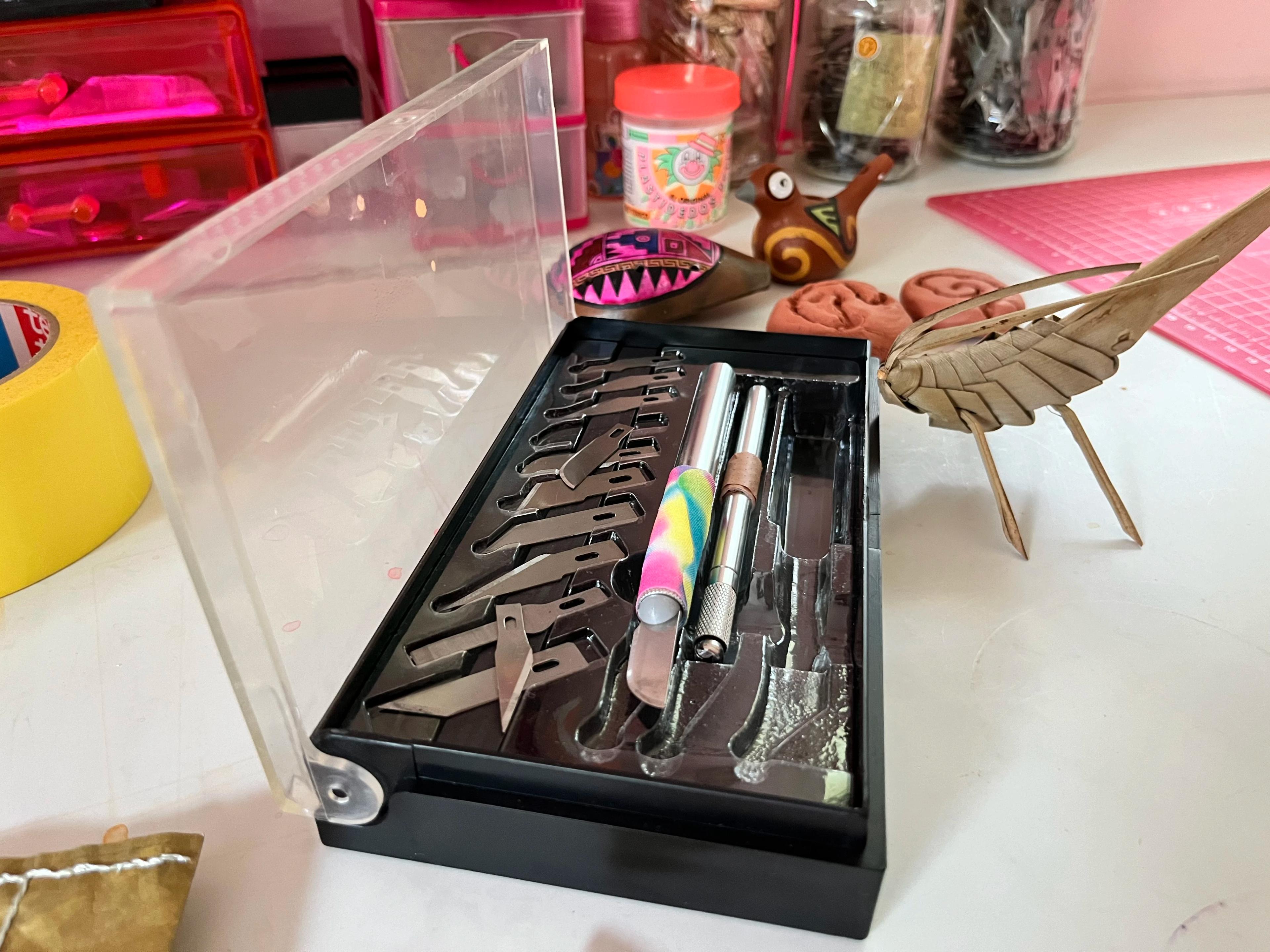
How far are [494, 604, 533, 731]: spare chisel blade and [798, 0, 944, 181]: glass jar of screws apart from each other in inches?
Answer: 23.2

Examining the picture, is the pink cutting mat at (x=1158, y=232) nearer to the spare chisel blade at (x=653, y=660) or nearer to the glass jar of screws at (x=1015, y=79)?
the glass jar of screws at (x=1015, y=79)

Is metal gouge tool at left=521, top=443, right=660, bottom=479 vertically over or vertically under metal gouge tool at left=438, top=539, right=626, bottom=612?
under

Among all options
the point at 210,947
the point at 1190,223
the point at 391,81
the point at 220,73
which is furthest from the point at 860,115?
the point at 210,947

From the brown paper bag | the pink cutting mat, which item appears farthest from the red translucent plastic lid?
the brown paper bag

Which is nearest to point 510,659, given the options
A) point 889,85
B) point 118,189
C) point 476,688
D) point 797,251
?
point 476,688

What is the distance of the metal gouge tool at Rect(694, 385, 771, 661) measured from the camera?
0.98 feet

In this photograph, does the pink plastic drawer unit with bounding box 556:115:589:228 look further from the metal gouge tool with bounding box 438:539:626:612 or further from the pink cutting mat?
the metal gouge tool with bounding box 438:539:626:612

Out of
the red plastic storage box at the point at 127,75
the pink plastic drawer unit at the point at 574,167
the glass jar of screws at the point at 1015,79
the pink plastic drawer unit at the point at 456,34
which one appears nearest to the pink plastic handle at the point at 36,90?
the red plastic storage box at the point at 127,75

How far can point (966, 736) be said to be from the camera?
311 mm

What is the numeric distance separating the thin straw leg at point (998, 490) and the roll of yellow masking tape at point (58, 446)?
1.11 ft

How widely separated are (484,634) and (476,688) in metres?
0.02

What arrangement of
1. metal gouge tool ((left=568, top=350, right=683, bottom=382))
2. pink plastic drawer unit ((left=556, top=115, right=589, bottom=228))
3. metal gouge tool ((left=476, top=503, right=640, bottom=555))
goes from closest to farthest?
metal gouge tool ((left=476, top=503, right=640, bottom=555)), metal gouge tool ((left=568, top=350, right=683, bottom=382)), pink plastic drawer unit ((left=556, top=115, right=589, bottom=228))

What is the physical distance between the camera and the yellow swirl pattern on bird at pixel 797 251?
0.61 metres

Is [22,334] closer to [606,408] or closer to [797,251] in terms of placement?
[606,408]
